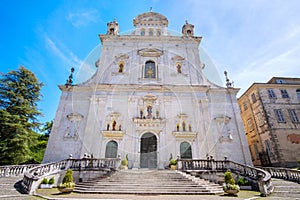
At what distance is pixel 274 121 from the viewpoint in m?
17.6

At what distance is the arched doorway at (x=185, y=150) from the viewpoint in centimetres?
1478

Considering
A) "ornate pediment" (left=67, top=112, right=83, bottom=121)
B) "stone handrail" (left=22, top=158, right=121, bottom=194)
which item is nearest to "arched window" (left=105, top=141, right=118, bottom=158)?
"stone handrail" (left=22, top=158, right=121, bottom=194)

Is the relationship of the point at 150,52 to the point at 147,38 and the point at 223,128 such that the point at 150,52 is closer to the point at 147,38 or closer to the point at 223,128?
the point at 147,38

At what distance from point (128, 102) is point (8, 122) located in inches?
441

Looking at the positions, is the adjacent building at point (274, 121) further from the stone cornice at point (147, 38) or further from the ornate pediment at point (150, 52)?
the ornate pediment at point (150, 52)

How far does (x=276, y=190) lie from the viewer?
8.36 metres

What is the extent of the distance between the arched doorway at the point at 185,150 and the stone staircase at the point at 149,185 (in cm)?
534

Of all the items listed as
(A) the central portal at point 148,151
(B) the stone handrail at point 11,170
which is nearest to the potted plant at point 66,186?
(B) the stone handrail at point 11,170

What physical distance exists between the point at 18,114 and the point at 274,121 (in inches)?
1063

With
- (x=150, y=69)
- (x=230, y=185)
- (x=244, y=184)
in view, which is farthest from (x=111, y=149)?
(x=244, y=184)

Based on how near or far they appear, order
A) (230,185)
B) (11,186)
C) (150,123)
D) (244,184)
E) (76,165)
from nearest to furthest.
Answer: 1. (230,185)
2. (11,186)
3. (244,184)
4. (76,165)
5. (150,123)

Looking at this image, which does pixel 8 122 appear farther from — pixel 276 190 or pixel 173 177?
pixel 276 190

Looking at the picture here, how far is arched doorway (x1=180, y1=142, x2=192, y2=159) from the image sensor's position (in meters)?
14.8

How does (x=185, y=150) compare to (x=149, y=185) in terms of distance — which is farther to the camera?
(x=185, y=150)
